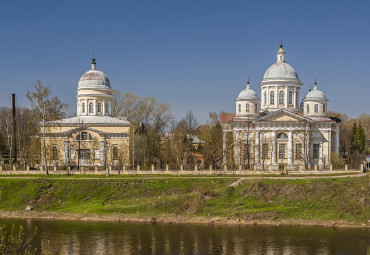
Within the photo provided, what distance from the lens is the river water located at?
26734 millimetres

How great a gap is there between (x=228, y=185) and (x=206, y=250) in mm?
13982

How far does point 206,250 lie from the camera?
26859mm

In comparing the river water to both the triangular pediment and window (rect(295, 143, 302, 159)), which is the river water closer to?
window (rect(295, 143, 302, 159))

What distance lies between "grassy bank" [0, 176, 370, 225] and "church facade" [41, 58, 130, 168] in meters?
12.8

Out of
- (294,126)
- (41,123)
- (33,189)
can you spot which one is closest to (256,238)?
(33,189)

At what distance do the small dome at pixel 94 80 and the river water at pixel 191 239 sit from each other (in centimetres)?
3257

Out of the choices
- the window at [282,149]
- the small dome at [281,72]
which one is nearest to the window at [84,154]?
Result: the window at [282,149]

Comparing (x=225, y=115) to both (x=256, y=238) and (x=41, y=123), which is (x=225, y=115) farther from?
(x=256, y=238)

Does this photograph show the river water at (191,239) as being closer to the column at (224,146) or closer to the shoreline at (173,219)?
the shoreline at (173,219)

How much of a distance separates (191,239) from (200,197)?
865 cm

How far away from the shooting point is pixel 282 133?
59344 mm

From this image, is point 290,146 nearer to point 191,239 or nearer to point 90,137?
point 90,137

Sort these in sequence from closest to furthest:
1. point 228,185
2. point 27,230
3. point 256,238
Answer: point 256,238 < point 27,230 < point 228,185

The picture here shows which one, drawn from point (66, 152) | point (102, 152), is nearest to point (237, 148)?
point (102, 152)
